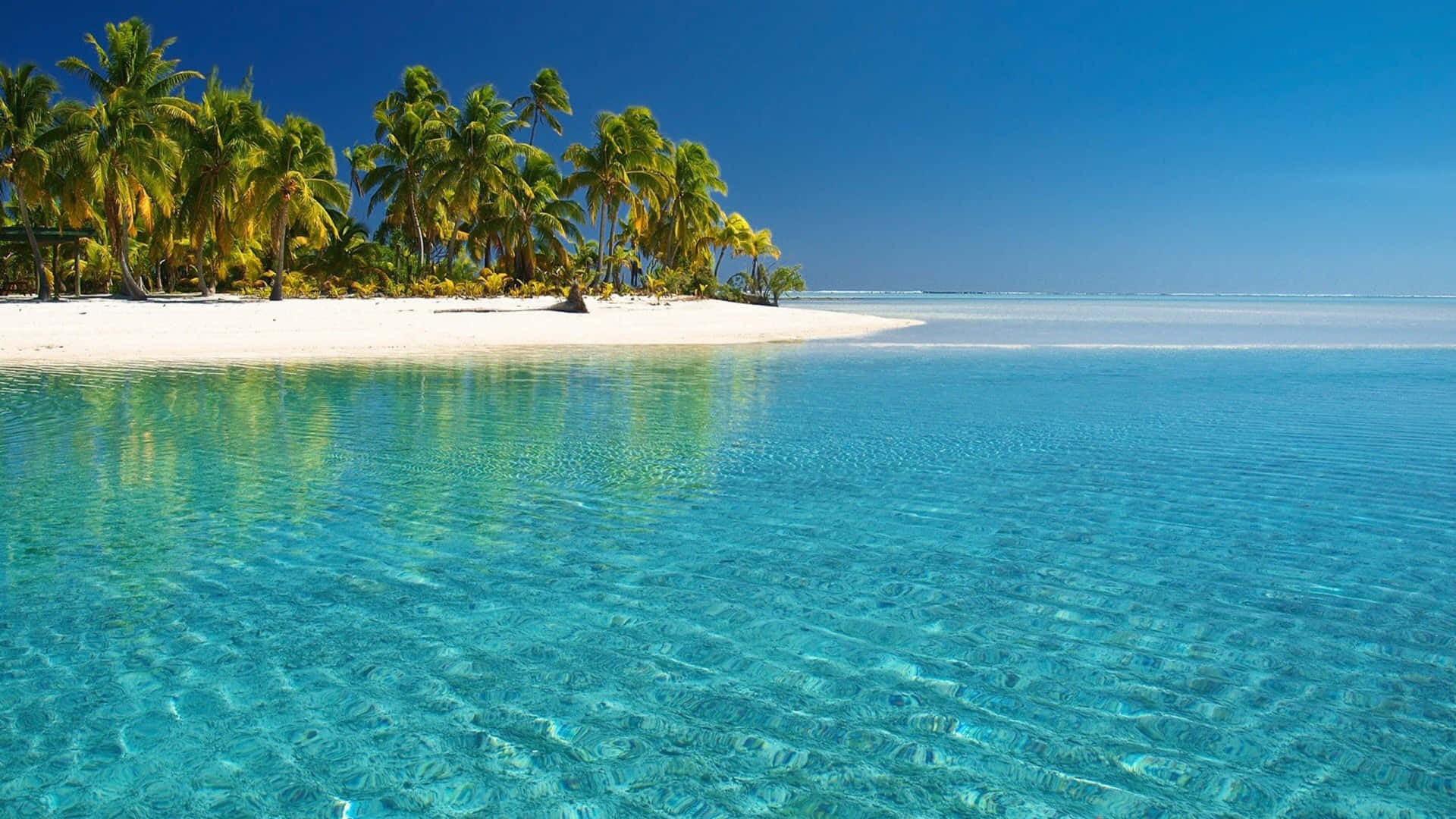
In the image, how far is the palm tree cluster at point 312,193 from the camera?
112 feet

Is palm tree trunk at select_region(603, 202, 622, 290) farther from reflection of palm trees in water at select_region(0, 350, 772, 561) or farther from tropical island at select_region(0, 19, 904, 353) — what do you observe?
reflection of palm trees in water at select_region(0, 350, 772, 561)

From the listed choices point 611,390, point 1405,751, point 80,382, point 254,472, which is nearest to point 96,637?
point 254,472

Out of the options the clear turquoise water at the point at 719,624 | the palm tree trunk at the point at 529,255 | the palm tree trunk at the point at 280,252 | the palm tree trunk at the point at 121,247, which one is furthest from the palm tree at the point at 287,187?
the clear turquoise water at the point at 719,624

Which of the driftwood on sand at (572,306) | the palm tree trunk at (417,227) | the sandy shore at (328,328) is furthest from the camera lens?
the palm tree trunk at (417,227)

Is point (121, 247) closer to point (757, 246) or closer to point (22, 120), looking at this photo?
point (22, 120)

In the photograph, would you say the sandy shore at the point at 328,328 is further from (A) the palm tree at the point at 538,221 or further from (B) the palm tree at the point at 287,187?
(A) the palm tree at the point at 538,221

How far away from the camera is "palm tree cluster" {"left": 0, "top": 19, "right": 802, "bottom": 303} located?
34.1 metres

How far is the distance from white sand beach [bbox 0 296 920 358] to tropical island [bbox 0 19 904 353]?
1.53 feet

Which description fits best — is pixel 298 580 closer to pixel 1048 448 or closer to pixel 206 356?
pixel 1048 448

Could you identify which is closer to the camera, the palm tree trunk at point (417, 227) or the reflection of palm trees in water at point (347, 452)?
the reflection of palm trees in water at point (347, 452)

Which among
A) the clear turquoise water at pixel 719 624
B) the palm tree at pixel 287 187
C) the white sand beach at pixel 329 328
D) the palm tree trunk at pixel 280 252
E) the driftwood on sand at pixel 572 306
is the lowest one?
the clear turquoise water at pixel 719 624

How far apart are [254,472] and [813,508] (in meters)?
5.55

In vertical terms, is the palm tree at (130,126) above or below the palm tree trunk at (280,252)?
above

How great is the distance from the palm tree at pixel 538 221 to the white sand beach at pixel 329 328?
7.00 m
